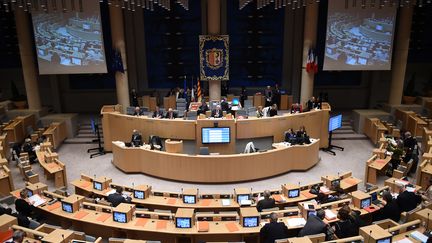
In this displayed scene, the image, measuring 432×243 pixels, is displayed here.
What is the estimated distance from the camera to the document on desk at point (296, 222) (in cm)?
885

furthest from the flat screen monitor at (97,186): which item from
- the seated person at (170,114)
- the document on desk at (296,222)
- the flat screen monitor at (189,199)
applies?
the document on desk at (296,222)

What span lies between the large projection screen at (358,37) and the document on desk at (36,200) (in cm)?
1484

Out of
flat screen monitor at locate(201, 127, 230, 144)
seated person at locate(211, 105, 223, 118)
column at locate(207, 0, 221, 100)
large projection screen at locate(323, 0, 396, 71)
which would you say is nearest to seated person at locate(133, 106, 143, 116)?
seated person at locate(211, 105, 223, 118)

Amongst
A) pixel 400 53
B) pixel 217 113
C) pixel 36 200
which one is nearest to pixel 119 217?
pixel 36 200

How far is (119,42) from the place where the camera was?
19062 millimetres

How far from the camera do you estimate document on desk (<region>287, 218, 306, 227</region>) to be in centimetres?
885

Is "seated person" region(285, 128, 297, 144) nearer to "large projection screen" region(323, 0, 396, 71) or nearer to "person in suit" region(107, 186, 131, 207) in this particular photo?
"large projection screen" region(323, 0, 396, 71)

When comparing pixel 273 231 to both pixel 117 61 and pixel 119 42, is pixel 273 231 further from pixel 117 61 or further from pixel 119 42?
pixel 119 42

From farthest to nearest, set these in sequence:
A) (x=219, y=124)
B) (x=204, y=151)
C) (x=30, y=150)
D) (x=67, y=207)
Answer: (x=30, y=150) → (x=219, y=124) → (x=204, y=151) → (x=67, y=207)

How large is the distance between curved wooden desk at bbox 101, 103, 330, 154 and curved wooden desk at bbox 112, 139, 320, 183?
1.70 m

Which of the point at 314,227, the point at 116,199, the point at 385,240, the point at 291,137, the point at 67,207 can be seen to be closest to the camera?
the point at 385,240

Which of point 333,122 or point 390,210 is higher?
point 333,122

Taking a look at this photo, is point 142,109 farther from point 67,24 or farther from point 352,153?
point 352,153

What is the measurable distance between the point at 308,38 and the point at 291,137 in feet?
22.5
